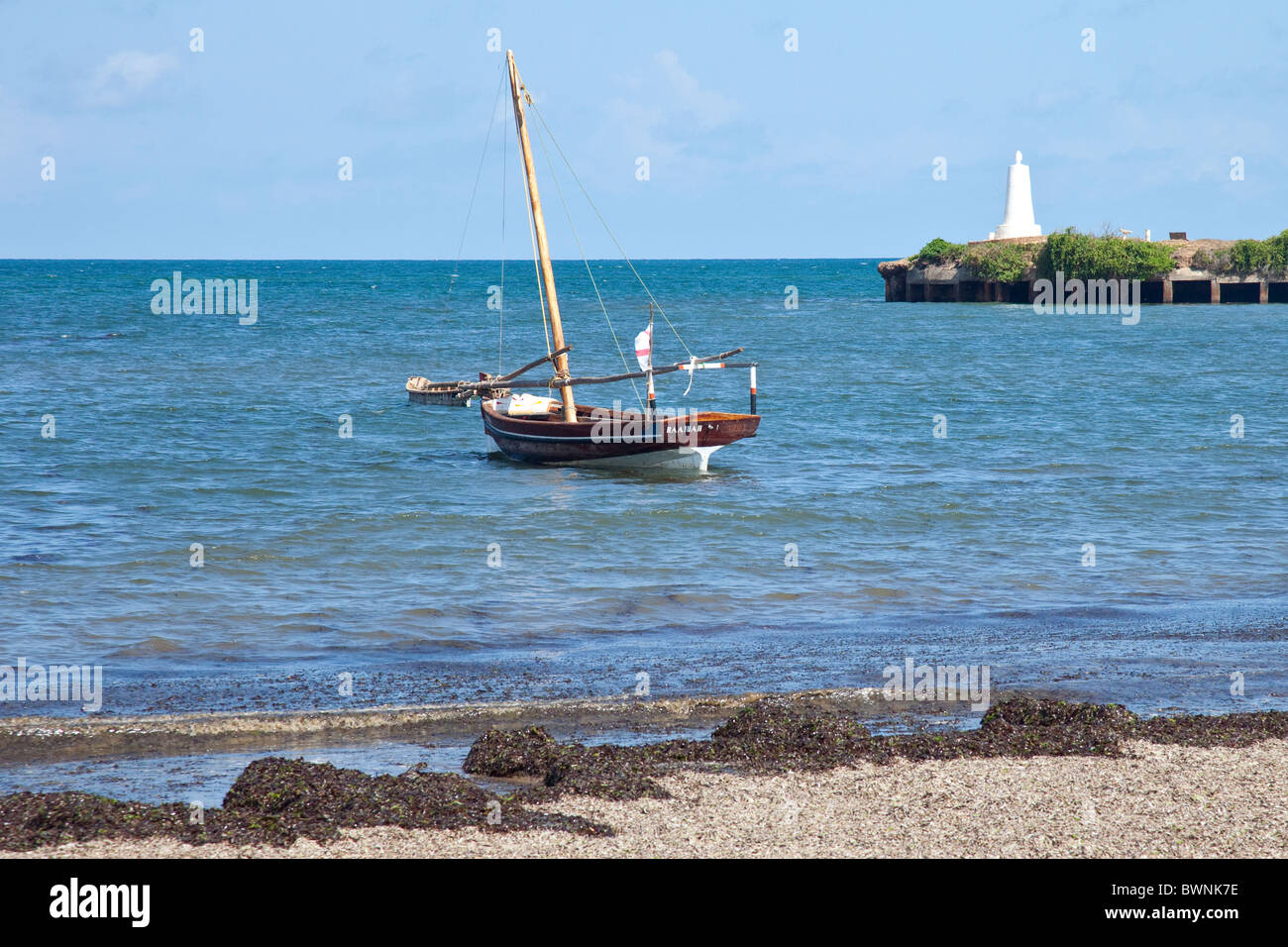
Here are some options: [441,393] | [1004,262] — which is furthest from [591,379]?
[1004,262]

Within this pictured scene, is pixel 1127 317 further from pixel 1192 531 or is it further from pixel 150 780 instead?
pixel 150 780

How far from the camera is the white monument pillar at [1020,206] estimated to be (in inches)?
4213

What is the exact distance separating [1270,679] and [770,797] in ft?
21.0

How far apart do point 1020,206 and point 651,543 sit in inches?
3700

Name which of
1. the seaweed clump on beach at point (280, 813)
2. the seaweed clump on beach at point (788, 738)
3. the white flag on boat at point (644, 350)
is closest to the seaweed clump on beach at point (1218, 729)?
the seaweed clump on beach at point (788, 738)

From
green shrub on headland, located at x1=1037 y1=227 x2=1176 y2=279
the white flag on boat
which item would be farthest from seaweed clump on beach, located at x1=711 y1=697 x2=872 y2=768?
green shrub on headland, located at x1=1037 y1=227 x2=1176 y2=279

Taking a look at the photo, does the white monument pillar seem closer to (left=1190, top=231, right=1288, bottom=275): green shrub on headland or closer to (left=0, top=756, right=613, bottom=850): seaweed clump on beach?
(left=1190, top=231, right=1288, bottom=275): green shrub on headland

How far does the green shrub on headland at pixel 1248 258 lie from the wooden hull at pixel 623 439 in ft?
282

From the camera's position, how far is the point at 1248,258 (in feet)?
332

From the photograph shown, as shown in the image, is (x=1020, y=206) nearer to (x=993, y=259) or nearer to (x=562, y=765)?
(x=993, y=259)

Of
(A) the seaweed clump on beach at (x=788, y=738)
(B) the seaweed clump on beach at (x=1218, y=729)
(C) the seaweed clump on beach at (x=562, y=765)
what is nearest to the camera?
(C) the seaweed clump on beach at (x=562, y=765)

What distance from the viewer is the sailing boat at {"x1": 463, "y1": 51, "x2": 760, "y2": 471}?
28797 mm

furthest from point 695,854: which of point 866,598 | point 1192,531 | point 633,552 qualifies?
point 1192,531

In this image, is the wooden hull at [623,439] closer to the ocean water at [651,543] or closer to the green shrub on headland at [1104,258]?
the ocean water at [651,543]
